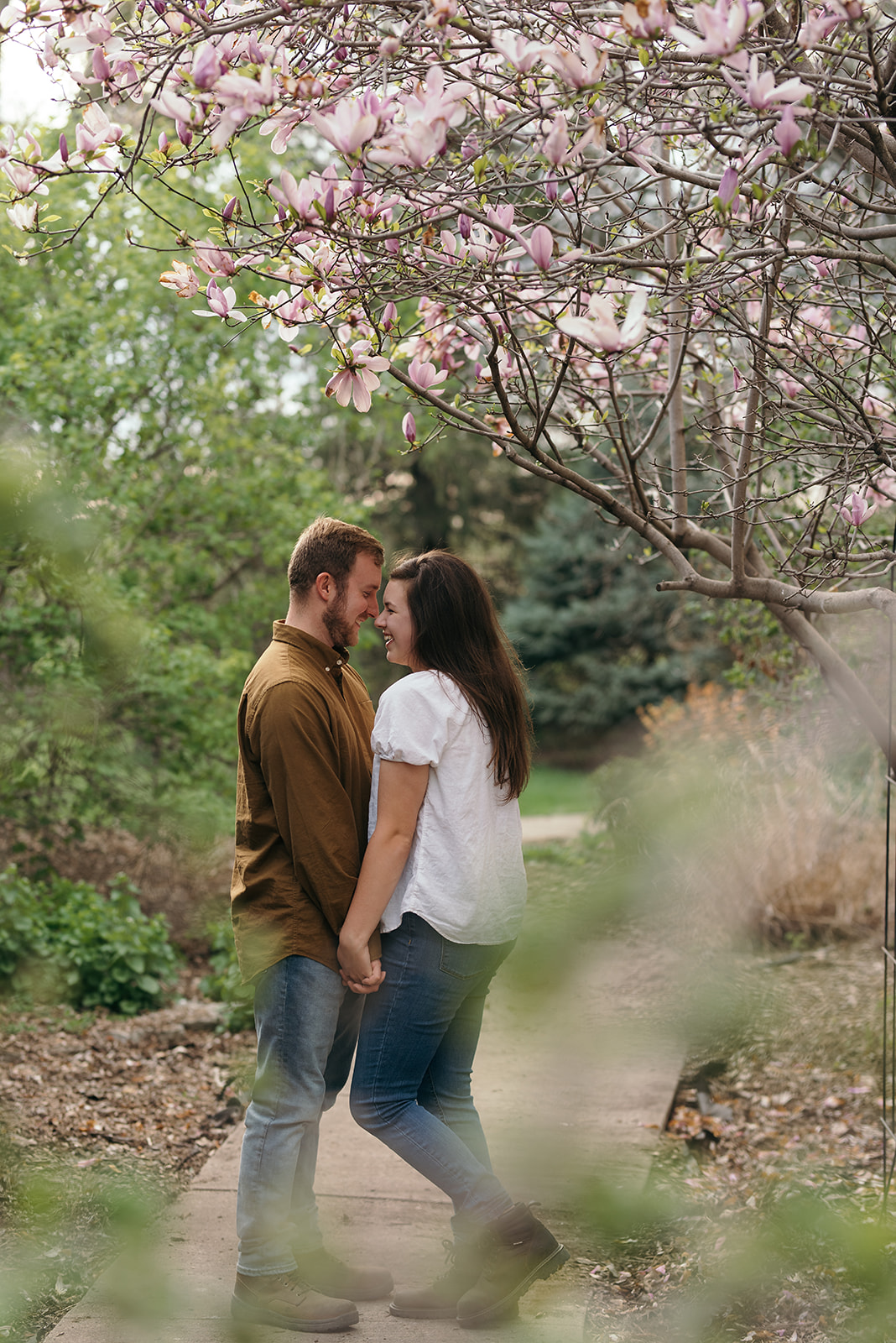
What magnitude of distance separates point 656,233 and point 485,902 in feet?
4.32

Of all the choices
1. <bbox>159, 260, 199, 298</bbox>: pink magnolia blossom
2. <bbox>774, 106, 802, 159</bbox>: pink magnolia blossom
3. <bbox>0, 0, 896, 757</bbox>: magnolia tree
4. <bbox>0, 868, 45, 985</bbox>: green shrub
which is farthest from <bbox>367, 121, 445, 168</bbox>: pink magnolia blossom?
<bbox>0, 868, 45, 985</bbox>: green shrub

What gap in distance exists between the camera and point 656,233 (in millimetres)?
2006

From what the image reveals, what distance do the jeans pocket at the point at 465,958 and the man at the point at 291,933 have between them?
143 millimetres

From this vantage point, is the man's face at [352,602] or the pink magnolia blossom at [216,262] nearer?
the pink magnolia blossom at [216,262]

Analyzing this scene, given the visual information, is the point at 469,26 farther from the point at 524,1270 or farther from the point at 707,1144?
the point at 707,1144

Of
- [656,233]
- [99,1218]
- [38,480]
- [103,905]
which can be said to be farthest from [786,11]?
[103,905]

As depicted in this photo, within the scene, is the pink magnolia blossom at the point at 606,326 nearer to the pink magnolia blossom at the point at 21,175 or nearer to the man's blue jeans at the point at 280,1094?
the pink magnolia blossom at the point at 21,175

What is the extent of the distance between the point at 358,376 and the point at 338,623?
21.7 inches

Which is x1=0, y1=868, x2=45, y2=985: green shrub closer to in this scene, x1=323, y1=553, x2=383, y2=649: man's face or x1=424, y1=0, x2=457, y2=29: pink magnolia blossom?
x1=323, y1=553, x2=383, y2=649: man's face

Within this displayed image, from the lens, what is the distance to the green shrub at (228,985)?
4809mm

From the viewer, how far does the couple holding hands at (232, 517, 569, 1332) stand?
2438mm

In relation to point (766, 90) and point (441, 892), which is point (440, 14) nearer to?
point (766, 90)

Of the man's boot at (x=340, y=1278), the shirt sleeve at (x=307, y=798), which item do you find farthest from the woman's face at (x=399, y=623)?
the man's boot at (x=340, y=1278)

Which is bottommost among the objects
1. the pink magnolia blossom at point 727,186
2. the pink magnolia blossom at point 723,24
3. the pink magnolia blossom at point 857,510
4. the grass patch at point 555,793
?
the grass patch at point 555,793
